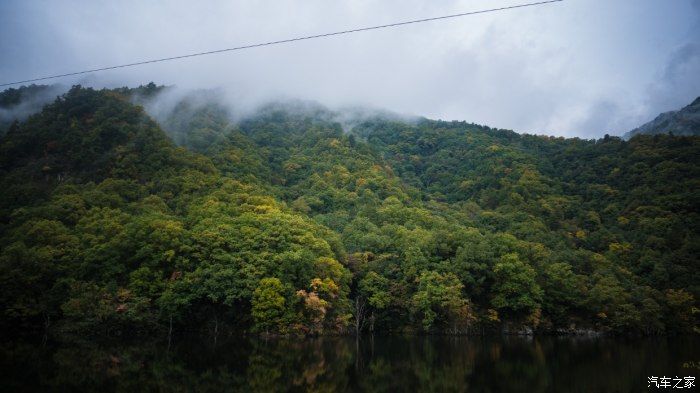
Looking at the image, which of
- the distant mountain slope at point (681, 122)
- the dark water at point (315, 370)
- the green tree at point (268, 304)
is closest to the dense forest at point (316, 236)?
the green tree at point (268, 304)

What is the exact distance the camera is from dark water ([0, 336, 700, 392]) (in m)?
14.4

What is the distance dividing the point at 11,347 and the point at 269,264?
18.5 metres

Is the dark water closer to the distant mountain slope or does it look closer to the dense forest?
the dense forest

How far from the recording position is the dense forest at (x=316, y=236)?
36.2 meters

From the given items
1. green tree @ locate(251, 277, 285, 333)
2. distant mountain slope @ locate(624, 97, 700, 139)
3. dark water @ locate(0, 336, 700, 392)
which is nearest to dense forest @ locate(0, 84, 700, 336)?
green tree @ locate(251, 277, 285, 333)

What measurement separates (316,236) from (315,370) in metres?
27.9

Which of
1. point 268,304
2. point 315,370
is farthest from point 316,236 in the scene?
point 315,370

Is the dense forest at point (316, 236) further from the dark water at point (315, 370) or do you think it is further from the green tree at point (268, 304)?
the dark water at point (315, 370)

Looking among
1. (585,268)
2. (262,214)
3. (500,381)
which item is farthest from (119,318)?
(585,268)

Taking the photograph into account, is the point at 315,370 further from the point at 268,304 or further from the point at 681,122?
the point at 681,122

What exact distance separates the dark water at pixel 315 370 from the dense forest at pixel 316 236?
392 inches

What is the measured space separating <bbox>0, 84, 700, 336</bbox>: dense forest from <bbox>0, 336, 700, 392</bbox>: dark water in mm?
9951

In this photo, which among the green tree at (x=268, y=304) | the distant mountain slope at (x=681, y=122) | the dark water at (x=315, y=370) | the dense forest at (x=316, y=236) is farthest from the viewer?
the distant mountain slope at (x=681, y=122)

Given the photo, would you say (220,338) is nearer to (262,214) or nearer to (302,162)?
(262,214)
